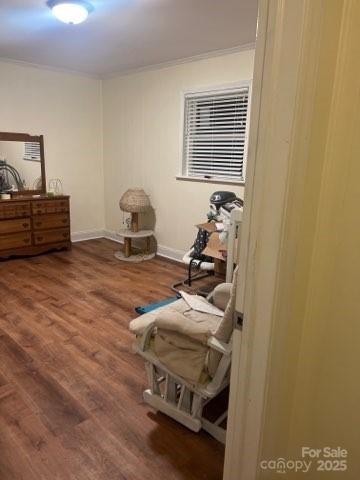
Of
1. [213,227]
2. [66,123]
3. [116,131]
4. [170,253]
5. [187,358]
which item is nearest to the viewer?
[187,358]

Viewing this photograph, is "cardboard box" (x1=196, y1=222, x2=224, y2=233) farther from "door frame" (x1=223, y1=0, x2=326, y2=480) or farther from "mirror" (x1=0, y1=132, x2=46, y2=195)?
"mirror" (x1=0, y1=132, x2=46, y2=195)

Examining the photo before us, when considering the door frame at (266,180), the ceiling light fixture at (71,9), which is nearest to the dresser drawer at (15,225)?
the ceiling light fixture at (71,9)

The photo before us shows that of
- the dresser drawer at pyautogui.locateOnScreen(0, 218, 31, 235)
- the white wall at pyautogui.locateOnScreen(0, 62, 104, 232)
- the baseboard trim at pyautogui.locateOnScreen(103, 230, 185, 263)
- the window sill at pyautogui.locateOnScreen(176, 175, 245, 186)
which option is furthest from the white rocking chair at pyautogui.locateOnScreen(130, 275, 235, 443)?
the white wall at pyautogui.locateOnScreen(0, 62, 104, 232)

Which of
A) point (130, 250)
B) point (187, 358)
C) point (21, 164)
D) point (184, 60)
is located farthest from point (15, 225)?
point (187, 358)

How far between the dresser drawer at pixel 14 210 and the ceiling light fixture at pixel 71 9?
2.30 meters

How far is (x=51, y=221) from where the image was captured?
14.6 ft

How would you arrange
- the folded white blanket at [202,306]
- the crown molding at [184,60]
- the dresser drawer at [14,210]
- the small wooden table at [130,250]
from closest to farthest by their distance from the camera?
1. the folded white blanket at [202,306]
2. the crown molding at [184,60]
3. the dresser drawer at [14,210]
4. the small wooden table at [130,250]

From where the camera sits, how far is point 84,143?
5.00 m

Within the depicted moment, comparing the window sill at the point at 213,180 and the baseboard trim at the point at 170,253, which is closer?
the window sill at the point at 213,180

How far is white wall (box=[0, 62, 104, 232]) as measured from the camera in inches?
167

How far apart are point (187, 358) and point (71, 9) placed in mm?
2480

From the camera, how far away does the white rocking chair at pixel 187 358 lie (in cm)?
149

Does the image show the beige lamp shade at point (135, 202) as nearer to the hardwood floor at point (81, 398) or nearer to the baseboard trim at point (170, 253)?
the baseboard trim at point (170, 253)

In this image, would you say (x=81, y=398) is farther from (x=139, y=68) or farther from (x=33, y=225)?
(x=139, y=68)
